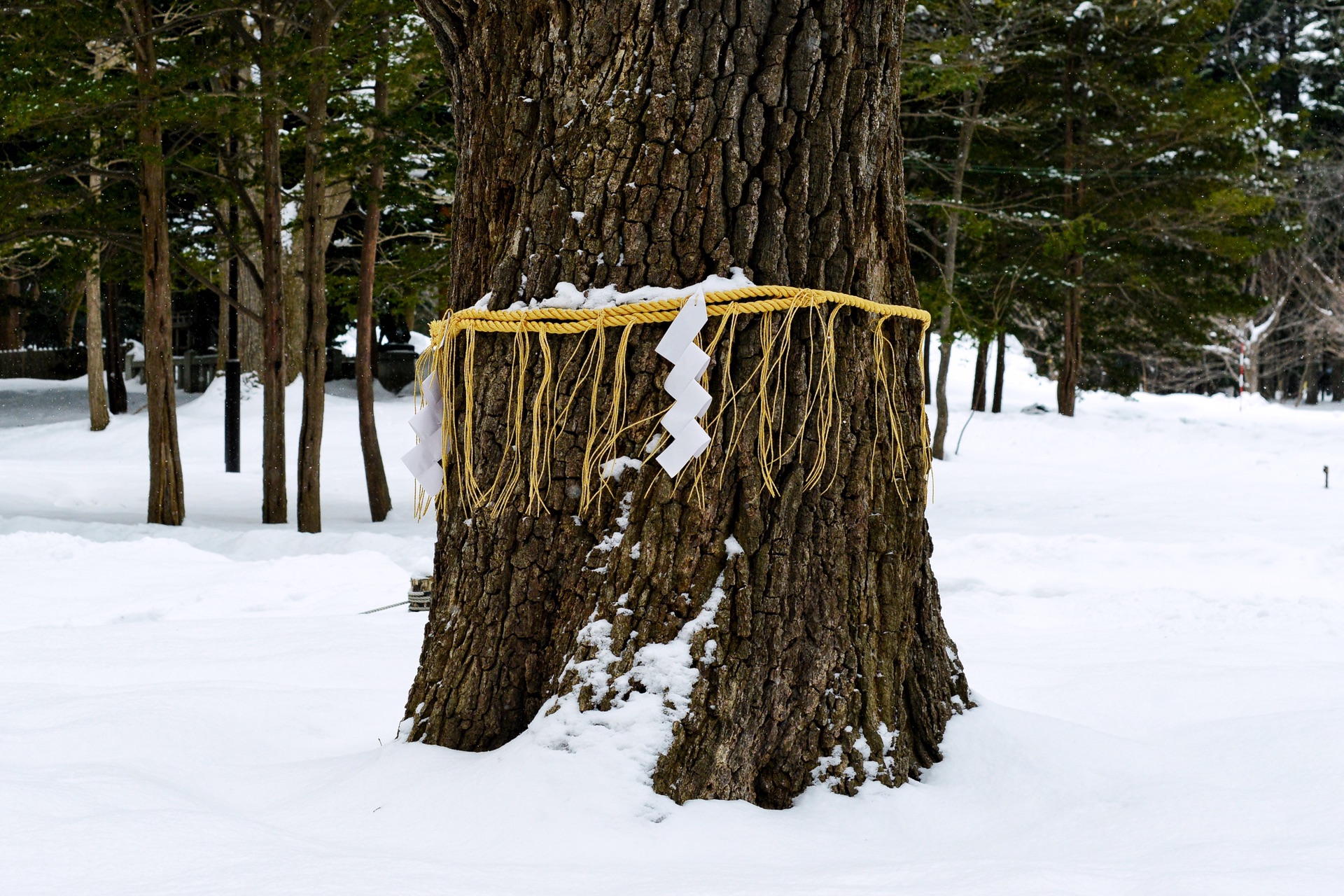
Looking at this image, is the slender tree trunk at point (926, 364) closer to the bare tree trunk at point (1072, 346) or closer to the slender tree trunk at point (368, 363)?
the bare tree trunk at point (1072, 346)

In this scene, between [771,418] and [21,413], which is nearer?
[771,418]

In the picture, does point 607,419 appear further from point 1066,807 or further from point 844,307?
point 1066,807

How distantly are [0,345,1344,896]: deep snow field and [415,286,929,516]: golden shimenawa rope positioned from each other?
1.85 ft

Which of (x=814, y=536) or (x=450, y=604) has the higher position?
(x=814, y=536)

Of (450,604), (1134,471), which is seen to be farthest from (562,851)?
(1134,471)

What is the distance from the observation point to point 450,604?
8.03 ft

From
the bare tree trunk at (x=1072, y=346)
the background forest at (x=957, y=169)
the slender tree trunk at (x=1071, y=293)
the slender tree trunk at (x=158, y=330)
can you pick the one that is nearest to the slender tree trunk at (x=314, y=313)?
the background forest at (x=957, y=169)

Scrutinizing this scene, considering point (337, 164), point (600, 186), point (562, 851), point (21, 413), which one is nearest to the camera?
point (562, 851)

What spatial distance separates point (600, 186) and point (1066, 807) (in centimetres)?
159

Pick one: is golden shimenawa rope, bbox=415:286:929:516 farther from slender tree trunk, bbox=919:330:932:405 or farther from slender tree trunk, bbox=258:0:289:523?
slender tree trunk, bbox=258:0:289:523

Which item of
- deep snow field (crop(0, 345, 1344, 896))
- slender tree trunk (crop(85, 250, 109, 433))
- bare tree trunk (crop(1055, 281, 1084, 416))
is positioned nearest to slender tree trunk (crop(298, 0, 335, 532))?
deep snow field (crop(0, 345, 1344, 896))

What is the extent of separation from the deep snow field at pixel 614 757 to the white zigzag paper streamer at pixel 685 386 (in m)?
0.57

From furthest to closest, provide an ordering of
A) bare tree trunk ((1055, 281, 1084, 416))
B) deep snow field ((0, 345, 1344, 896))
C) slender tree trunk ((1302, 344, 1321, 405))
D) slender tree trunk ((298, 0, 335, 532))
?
1. slender tree trunk ((1302, 344, 1321, 405))
2. bare tree trunk ((1055, 281, 1084, 416))
3. slender tree trunk ((298, 0, 335, 532))
4. deep snow field ((0, 345, 1344, 896))

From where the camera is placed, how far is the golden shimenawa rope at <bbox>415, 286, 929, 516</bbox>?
86.6 inches
